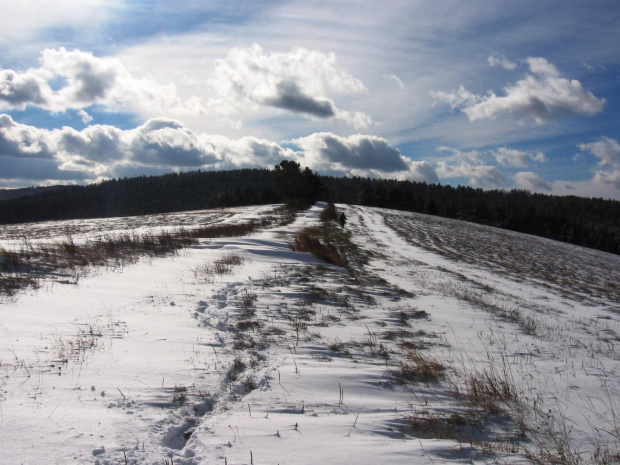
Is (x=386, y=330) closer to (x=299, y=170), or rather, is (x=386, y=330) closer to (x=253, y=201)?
(x=299, y=170)

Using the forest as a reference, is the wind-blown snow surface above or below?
below

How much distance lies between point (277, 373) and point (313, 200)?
58.2 metres

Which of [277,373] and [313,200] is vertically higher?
[313,200]

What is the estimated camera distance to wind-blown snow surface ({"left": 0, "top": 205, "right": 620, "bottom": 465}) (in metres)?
2.89

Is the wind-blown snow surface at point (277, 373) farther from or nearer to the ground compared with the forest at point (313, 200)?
nearer to the ground

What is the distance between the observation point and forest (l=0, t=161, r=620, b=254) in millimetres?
79375

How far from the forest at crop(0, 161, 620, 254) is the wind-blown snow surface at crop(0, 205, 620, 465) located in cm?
4458

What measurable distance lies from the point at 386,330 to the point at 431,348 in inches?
36.0

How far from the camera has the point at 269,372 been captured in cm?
425

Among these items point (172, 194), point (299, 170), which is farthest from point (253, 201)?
point (172, 194)

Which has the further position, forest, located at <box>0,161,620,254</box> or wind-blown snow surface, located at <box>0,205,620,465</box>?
forest, located at <box>0,161,620,254</box>

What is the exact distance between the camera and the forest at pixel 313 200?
3125 inches

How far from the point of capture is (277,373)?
4.21 m

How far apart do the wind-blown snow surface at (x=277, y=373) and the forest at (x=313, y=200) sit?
146 ft
